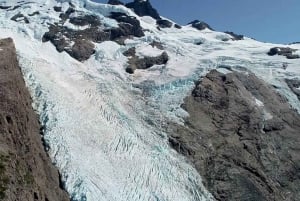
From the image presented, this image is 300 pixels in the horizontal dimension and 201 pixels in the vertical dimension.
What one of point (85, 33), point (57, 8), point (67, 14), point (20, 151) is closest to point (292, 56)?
point (85, 33)

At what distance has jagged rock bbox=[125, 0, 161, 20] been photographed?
110m

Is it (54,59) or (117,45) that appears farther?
(117,45)

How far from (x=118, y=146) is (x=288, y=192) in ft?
56.8

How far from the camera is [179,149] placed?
54.0 meters

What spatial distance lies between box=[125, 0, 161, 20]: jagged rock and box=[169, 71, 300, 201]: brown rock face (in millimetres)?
43196

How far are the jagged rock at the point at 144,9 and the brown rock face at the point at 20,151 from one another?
61.2m

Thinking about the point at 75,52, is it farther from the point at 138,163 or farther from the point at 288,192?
the point at 288,192

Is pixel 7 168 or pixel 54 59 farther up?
pixel 7 168

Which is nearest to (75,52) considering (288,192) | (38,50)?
(38,50)

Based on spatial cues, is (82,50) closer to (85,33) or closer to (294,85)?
(85,33)

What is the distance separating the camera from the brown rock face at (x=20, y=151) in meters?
38.7

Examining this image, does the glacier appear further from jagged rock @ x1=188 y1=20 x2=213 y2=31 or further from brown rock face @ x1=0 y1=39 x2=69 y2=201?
jagged rock @ x1=188 y1=20 x2=213 y2=31

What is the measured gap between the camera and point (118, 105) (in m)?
58.9

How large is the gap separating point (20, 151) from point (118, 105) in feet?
58.8
